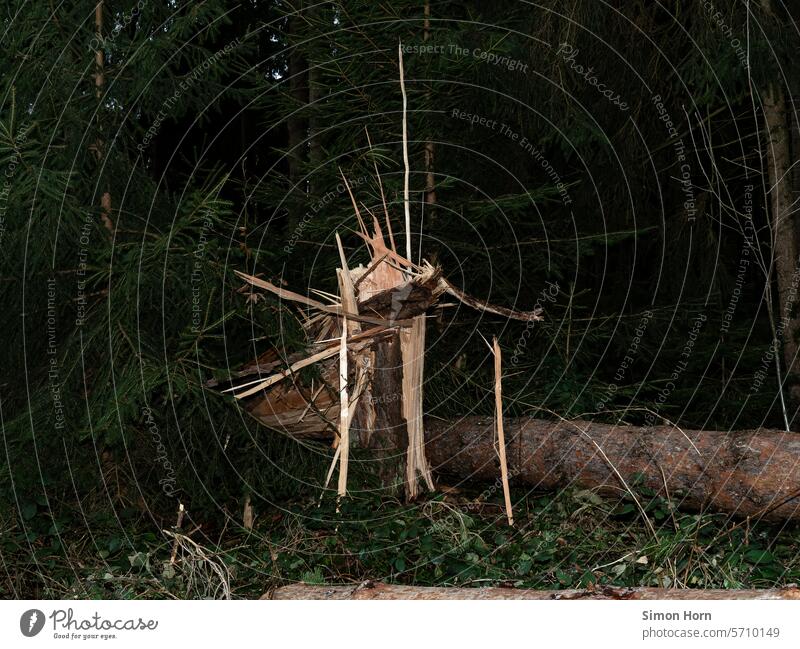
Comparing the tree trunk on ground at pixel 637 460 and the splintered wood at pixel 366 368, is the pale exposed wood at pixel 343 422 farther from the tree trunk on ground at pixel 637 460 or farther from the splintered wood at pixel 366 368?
the tree trunk on ground at pixel 637 460

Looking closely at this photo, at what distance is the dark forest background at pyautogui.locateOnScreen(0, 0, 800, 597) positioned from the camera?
14.2 feet

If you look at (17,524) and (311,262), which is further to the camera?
(311,262)

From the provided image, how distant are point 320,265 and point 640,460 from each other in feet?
7.94

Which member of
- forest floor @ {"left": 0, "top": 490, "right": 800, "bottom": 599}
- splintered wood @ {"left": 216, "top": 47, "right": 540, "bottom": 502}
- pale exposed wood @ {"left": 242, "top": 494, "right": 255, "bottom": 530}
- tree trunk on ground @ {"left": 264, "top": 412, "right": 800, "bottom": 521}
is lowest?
forest floor @ {"left": 0, "top": 490, "right": 800, "bottom": 599}

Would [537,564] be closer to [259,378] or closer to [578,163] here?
[259,378]

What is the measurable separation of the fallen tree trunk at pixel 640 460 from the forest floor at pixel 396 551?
120 millimetres

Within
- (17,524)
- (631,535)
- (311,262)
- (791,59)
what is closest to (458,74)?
(311,262)

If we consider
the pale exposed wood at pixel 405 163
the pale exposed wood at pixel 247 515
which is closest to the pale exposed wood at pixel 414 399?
the pale exposed wood at pixel 405 163

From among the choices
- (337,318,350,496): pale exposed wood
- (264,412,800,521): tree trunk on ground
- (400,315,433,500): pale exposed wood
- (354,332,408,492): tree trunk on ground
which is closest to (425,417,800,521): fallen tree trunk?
(264,412,800,521): tree trunk on ground

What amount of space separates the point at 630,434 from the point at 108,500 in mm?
2804

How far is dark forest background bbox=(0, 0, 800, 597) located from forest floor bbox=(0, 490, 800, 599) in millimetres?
16

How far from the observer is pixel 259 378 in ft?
17.0

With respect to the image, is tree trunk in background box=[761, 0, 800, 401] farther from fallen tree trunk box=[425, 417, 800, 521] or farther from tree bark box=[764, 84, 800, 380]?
fallen tree trunk box=[425, 417, 800, 521]

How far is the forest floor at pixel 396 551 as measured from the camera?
404 cm
